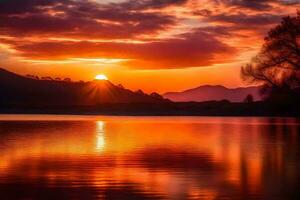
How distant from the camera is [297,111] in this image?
86.9 meters

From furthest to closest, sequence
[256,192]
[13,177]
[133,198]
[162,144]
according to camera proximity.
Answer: [162,144]
[13,177]
[256,192]
[133,198]

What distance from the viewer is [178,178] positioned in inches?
713

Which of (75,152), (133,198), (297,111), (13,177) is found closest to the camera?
(133,198)

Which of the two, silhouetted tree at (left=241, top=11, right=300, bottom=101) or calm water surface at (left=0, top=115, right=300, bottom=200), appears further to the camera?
silhouetted tree at (left=241, top=11, right=300, bottom=101)

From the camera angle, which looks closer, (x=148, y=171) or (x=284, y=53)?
(x=148, y=171)

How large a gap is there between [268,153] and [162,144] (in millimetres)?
7490

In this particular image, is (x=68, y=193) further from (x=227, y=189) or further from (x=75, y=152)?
(x=75, y=152)

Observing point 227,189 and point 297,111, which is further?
point 297,111

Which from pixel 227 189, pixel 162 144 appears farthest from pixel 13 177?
pixel 162 144

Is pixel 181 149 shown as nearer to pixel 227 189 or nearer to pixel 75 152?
pixel 75 152

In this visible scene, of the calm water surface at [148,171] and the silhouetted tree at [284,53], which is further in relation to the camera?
the silhouetted tree at [284,53]

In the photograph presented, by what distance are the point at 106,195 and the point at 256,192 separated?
4.06m

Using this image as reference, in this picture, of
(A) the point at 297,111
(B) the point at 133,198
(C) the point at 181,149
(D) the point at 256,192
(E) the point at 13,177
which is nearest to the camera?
(B) the point at 133,198

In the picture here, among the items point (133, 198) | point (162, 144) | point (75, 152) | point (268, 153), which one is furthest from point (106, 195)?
point (162, 144)
